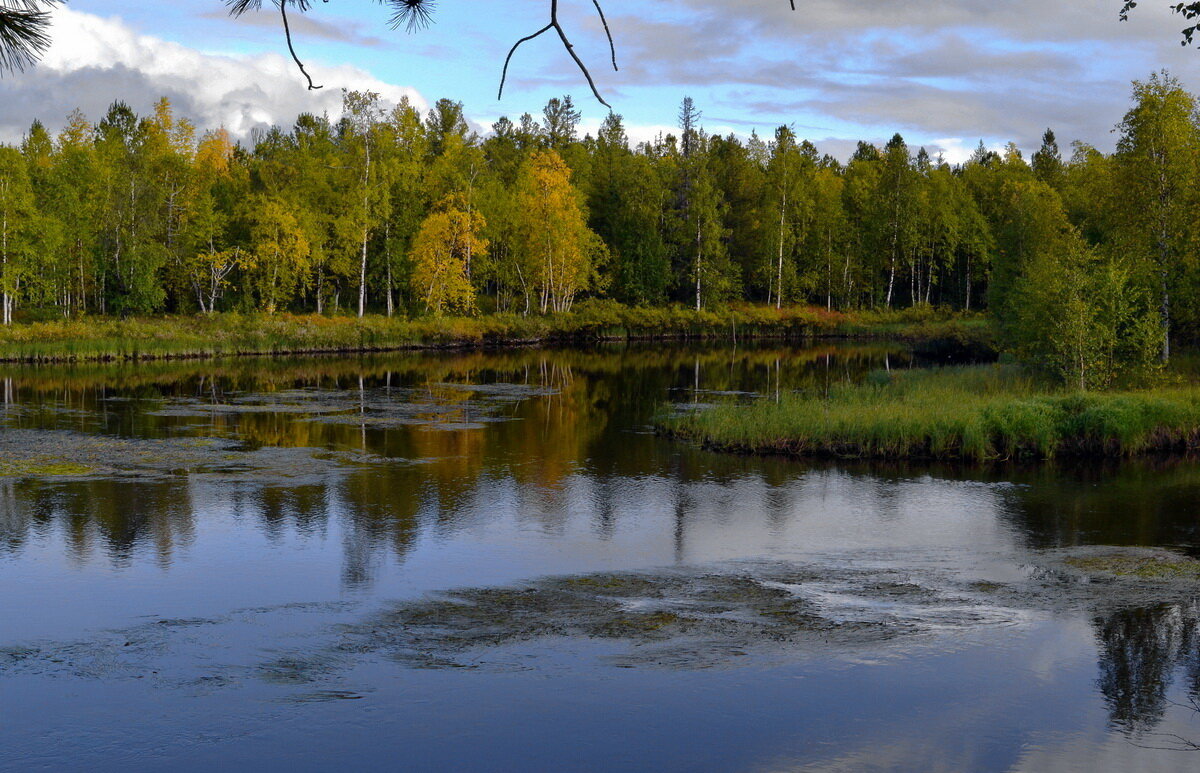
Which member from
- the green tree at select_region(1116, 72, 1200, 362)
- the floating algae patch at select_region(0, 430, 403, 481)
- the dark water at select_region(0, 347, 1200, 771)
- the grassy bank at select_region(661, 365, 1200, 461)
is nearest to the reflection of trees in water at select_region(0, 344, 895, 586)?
the dark water at select_region(0, 347, 1200, 771)

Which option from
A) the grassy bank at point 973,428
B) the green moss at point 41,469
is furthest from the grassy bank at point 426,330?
the grassy bank at point 973,428

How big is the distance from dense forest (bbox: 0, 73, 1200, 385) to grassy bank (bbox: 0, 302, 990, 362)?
2.40 metres

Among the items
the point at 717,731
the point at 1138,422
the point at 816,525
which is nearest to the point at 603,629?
the point at 717,731

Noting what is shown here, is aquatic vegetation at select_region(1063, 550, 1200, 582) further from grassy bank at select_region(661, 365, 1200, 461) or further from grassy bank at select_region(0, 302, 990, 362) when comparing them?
grassy bank at select_region(0, 302, 990, 362)

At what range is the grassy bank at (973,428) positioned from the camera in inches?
922

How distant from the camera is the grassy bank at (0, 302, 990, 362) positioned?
166 ft

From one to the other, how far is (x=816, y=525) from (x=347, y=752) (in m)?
9.90

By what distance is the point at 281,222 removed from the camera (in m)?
59.5

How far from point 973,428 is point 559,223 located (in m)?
48.1

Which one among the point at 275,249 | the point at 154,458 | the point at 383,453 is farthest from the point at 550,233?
the point at 154,458

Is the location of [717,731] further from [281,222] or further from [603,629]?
[281,222]

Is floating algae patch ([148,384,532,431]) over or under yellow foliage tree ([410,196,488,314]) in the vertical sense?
under

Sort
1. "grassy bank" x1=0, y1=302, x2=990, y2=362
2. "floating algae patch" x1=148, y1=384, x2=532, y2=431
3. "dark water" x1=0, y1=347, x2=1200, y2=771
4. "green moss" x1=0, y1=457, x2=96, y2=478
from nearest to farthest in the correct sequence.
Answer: "dark water" x1=0, y1=347, x2=1200, y2=771 < "green moss" x1=0, y1=457, x2=96, y2=478 < "floating algae patch" x1=148, y1=384, x2=532, y2=431 < "grassy bank" x1=0, y1=302, x2=990, y2=362

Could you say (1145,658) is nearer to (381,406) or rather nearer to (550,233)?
(381,406)
